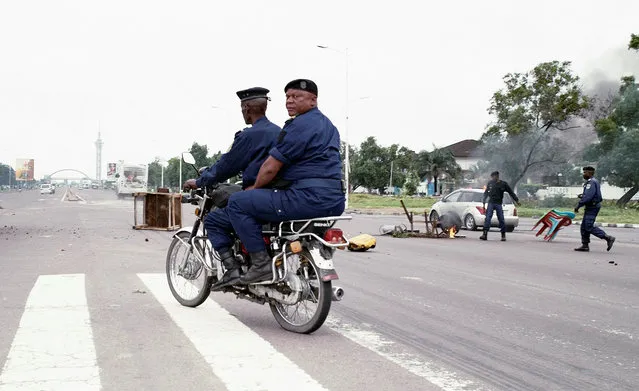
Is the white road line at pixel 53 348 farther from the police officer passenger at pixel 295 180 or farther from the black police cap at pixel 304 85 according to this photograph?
the black police cap at pixel 304 85

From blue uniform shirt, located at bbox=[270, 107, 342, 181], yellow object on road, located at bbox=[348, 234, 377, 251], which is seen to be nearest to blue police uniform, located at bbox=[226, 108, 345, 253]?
blue uniform shirt, located at bbox=[270, 107, 342, 181]

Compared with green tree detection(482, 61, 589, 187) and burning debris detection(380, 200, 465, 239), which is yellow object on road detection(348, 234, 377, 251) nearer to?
burning debris detection(380, 200, 465, 239)

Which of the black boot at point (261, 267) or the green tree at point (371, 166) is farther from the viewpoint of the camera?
the green tree at point (371, 166)

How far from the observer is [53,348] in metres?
4.52

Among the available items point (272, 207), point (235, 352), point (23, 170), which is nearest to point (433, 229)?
point (272, 207)

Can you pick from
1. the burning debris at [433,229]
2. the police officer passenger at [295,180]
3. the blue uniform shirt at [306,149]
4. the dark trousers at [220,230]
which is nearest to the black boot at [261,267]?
the police officer passenger at [295,180]

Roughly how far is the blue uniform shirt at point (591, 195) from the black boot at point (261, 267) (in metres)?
11.2

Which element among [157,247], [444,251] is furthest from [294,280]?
[444,251]

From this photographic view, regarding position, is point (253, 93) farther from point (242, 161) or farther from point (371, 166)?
point (371, 166)

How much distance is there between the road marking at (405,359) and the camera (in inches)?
152

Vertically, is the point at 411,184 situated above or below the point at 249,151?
above

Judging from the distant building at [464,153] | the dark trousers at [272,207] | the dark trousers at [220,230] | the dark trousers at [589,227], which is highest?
the distant building at [464,153]

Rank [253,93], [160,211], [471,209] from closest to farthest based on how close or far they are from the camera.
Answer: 1. [253,93]
2. [160,211]
3. [471,209]

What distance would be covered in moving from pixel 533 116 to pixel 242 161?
49.3 meters
